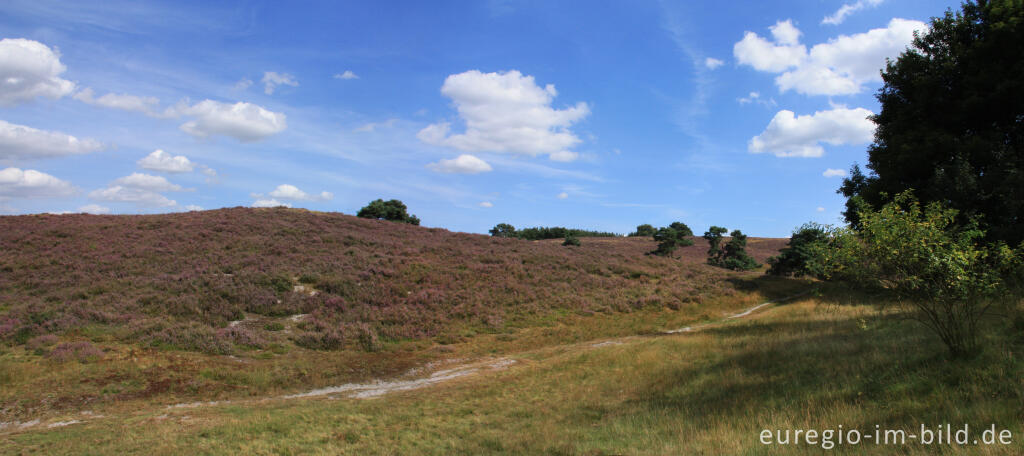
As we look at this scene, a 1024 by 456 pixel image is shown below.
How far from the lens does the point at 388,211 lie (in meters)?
58.4

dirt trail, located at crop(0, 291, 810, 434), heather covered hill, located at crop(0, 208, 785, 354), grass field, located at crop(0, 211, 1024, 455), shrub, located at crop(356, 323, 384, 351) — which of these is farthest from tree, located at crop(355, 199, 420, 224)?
dirt trail, located at crop(0, 291, 810, 434)

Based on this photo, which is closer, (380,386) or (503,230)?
(380,386)

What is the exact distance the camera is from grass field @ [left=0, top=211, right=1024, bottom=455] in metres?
8.95

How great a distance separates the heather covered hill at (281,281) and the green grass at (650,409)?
781 cm

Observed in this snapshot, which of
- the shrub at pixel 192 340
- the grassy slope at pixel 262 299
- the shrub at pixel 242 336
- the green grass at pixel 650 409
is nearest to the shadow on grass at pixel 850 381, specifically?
the green grass at pixel 650 409

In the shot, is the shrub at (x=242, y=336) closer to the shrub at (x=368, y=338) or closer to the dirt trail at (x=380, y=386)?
the shrub at (x=368, y=338)

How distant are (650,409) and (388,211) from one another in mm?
51214

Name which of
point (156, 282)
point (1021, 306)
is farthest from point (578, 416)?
point (156, 282)

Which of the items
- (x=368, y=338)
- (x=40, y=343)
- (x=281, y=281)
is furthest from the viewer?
(x=281, y=281)

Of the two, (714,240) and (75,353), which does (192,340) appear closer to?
(75,353)

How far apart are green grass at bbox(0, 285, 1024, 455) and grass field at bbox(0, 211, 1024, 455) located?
0.06m

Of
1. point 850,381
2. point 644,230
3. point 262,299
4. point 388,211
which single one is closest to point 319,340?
point 262,299

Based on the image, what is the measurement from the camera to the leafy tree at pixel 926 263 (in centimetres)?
937

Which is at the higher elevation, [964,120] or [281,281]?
[964,120]
